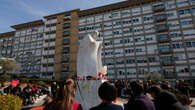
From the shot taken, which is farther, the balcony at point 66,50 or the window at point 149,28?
the balcony at point 66,50

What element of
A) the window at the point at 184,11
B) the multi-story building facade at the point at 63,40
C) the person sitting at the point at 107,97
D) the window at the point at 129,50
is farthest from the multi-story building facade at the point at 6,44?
the person sitting at the point at 107,97

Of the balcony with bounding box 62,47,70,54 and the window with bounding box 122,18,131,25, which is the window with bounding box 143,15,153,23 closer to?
the window with bounding box 122,18,131,25

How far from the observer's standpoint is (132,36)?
36.7 metres

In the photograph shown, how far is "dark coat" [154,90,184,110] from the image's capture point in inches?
111

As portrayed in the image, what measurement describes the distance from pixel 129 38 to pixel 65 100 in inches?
1456

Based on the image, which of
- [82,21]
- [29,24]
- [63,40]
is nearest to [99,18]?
[82,21]

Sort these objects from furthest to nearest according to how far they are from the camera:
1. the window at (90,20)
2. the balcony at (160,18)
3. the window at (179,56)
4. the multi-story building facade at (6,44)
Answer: the multi-story building facade at (6,44) < the window at (90,20) < the balcony at (160,18) < the window at (179,56)

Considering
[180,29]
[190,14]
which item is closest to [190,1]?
[190,14]

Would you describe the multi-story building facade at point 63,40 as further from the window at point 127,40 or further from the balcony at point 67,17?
the window at point 127,40

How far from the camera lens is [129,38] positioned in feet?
121

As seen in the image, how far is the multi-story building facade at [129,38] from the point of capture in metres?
31.4

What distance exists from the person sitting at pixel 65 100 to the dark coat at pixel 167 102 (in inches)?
82.2

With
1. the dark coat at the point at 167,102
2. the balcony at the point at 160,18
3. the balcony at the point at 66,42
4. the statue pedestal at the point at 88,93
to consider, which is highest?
the balcony at the point at 160,18

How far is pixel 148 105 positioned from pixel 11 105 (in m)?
5.79
